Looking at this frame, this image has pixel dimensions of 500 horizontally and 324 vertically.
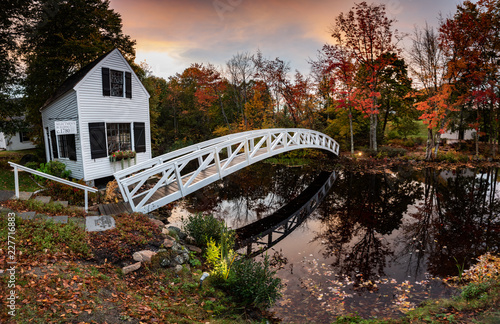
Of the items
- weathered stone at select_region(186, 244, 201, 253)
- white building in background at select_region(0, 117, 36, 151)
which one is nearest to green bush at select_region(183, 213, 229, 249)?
weathered stone at select_region(186, 244, 201, 253)

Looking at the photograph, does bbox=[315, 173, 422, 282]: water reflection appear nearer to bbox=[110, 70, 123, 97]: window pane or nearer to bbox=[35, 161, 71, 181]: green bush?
bbox=[110, 70, 123, 97]: window pane

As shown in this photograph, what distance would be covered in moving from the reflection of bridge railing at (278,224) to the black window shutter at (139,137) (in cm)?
747

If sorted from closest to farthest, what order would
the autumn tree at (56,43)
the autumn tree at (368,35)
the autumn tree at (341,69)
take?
1. the autumn tree at (56,43)
2. the autumn tree at (368,35)
3. the autumn tree at (341,69)

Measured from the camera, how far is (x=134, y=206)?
7.62 m

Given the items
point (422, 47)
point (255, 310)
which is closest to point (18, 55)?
point (255, 310)

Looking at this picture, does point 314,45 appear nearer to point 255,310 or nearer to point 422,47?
point 422,47

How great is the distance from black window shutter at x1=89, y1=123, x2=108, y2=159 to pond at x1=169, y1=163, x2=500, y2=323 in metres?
4.40

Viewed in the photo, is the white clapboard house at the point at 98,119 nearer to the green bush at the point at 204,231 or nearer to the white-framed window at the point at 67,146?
the white-framed window at the point at 67,146

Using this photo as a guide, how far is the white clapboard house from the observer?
10648mm

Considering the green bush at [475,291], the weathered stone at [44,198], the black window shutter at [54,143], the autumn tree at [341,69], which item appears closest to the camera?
the green bush at [475,291]

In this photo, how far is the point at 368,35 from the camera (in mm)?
18359

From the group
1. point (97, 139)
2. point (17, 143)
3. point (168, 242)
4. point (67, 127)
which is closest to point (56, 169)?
point (67, 127)

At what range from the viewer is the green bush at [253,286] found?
453 cm

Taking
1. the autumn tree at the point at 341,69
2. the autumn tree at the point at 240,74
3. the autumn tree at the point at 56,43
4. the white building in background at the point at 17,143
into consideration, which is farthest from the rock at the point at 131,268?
the white building in background at the point at 17,143
